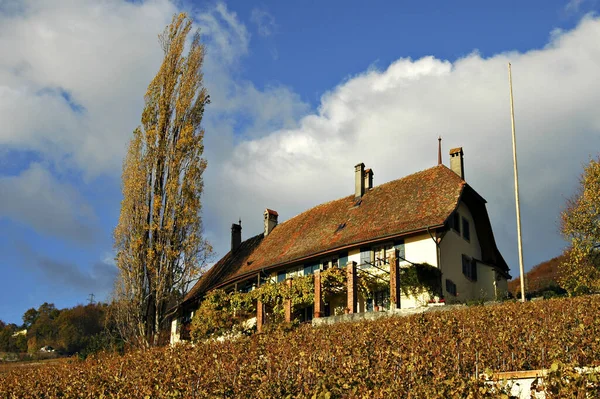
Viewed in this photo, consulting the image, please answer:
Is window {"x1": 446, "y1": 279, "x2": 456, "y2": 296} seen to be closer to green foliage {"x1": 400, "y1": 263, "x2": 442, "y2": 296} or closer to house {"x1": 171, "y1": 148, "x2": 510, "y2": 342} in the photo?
house {"x1": 171, "y1": 148, "x2": 510, "y2": 342}

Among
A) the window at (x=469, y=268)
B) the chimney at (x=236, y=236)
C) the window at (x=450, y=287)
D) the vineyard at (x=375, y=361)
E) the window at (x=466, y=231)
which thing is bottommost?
the vineyard at (x=375, y=361)

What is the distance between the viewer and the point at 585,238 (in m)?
A: 29.4

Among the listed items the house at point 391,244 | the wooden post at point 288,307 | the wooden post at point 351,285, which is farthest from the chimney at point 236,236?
the wooden post at point 351,285

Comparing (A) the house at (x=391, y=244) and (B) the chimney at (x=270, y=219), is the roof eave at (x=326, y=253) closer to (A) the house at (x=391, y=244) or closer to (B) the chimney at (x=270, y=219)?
(A) the house at (x=391, y=244)

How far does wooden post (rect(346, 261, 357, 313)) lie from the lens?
1031 inches

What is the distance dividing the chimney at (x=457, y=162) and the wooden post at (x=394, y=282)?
6.68m

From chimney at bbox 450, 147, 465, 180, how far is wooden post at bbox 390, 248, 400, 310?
6.68 metres

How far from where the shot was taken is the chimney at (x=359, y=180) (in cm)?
3353

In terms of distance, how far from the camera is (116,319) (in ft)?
101

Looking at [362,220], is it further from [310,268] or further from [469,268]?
[469,268]

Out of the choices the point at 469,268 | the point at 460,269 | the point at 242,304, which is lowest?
the point at 242,304

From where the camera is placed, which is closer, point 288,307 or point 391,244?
point 391,244

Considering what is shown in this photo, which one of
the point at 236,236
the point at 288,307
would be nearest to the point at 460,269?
the point at 288,307

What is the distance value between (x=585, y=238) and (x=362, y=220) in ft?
33.1
